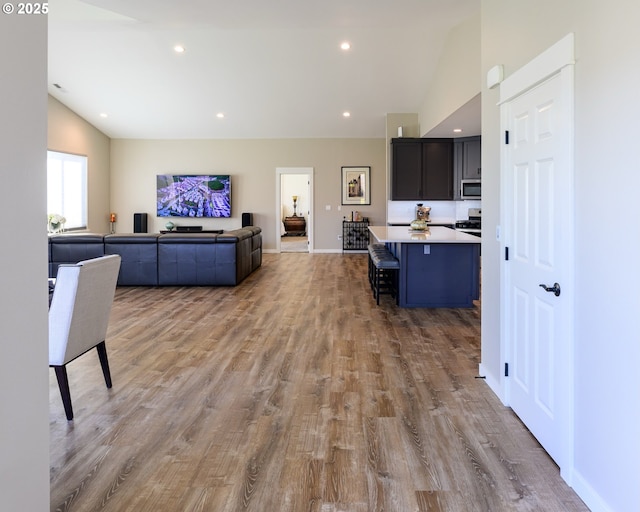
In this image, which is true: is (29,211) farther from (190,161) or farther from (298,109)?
(190,161)

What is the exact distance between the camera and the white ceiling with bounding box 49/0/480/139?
A: 5.84 meters

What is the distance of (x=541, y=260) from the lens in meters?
2.45

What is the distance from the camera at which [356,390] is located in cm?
322

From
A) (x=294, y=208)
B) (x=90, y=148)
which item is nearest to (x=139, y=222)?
(x=90, y=148)

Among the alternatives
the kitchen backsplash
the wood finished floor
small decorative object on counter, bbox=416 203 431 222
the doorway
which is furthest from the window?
small decorative object on counter, bbox=416 203 431 222

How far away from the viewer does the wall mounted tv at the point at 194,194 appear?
11969 mm

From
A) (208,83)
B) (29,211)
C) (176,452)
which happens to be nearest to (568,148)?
(29,211)

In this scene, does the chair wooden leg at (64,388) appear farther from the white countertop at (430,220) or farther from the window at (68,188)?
the window at (68,188)

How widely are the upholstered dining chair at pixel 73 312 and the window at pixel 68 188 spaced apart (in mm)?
8470

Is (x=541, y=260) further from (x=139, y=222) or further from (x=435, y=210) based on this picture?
(x=139, y=222)
